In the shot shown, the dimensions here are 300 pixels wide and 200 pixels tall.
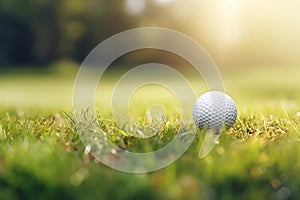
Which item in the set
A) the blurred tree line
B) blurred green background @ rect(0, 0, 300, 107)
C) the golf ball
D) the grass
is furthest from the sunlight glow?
the grass

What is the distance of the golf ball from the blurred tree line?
16009 mm

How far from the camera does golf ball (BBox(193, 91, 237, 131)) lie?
9.25 ft

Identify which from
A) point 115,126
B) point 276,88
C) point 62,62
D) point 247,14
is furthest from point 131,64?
point 115,126

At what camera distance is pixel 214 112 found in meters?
2.84

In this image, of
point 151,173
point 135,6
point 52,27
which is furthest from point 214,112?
point 52,27

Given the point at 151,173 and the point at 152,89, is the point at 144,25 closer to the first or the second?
the point at 152,89

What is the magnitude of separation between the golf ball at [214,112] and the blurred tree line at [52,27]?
52.5 ft

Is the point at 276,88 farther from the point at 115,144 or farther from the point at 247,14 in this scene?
the point at 115,144

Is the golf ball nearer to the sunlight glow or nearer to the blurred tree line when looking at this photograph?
the sunlight glow

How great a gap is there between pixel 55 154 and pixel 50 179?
0.31 meters

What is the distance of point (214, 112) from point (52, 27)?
16.9m

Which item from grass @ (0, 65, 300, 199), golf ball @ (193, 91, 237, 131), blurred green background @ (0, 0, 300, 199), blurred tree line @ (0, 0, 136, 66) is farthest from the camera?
blurred tree line @ (0, 0, 136, 66)

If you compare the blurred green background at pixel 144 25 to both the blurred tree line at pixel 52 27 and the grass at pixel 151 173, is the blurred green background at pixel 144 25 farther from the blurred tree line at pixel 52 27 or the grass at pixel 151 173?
the grass at pixel 151 173

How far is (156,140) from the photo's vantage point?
8.02 feet
